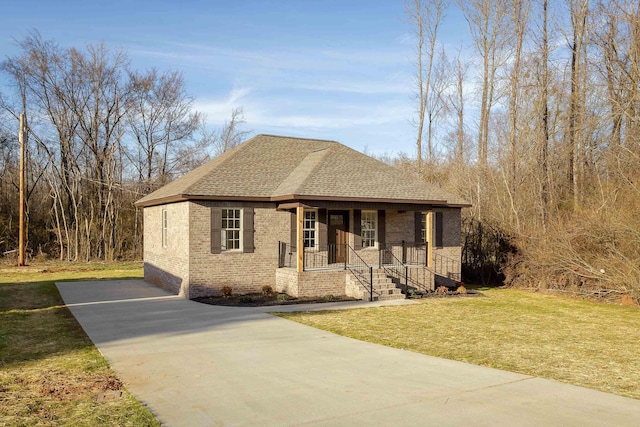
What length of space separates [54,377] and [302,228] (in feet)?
32.0

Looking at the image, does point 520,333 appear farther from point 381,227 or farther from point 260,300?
point 381,227

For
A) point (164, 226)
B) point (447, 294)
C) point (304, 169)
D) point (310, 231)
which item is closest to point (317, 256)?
point (310, 231)

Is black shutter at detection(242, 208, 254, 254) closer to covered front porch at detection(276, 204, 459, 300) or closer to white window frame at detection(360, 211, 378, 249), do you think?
covered front porch at detection(276, 204, 459, 300)

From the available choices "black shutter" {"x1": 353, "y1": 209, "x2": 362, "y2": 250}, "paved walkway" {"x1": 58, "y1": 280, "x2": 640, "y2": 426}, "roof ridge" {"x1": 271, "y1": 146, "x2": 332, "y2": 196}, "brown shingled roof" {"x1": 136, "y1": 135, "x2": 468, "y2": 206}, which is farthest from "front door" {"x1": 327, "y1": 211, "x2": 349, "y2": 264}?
"paved walkway" {"x1": 58, "y1": 280, "x2": 640, "y2": 426}

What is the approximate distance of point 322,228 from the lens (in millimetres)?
18422

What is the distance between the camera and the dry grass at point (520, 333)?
8.38m

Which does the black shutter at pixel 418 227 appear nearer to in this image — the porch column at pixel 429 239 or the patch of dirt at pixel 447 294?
the porch column at pixel 429 239

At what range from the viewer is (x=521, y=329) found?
39.4ft

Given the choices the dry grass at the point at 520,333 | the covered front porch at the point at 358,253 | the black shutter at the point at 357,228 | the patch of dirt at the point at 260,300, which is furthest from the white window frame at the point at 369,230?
the dry grass at the point at 520,333

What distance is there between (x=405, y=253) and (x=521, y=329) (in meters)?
7.92

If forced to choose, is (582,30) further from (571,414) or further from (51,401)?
(51,401)

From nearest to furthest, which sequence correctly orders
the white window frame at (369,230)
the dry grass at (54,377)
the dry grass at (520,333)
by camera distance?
1. the dry grass at (54,377)
2. the dry grass at (520,333)
3. the white window frame at (369,230)

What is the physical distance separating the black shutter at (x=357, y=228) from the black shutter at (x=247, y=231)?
12.4 feet

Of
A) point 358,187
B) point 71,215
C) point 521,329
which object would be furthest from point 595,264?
point 71,215
